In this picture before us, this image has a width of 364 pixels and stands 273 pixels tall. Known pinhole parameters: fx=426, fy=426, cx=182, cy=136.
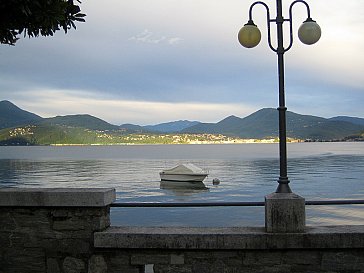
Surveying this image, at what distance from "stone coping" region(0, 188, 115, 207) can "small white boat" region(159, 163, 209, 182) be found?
5645 cm

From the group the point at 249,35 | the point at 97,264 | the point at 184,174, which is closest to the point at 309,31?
the point at 249,35

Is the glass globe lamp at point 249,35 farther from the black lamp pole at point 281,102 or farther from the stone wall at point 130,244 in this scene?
the stone wall at point 130,244

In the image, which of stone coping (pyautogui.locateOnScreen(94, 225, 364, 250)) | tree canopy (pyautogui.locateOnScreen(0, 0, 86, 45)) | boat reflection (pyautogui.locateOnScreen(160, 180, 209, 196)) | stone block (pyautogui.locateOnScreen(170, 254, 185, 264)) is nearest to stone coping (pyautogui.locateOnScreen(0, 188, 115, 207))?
stone coping (pyautogui.locateOnScreen(94, 225, 364, 250))

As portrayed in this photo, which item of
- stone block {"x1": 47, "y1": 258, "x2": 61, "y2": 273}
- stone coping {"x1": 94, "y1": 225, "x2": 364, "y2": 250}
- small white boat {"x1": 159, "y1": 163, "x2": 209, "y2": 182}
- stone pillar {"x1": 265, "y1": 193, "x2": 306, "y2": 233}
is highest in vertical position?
stone pillar {"x1": 265, "y1": 193, "x2": 306, "y2": 233}

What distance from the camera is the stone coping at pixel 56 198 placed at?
5488 millimetres

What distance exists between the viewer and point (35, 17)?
17.0ft

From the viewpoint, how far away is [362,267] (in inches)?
215

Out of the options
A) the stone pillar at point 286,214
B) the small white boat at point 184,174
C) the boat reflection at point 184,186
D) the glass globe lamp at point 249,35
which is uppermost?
the glass globe lamp at point 249,35

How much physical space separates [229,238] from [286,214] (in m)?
0.79

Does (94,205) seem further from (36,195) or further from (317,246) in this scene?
(317,246)

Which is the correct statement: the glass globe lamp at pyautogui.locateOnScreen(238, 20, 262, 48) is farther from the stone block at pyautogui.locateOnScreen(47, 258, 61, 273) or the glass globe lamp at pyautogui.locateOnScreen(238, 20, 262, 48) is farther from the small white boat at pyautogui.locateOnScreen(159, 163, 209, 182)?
the small white boat at pyautogui.locateOnScreen(159, 163, 209, 182)

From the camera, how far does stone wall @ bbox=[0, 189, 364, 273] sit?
214 inches

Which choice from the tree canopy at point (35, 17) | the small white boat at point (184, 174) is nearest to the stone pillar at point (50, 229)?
the tree canopy at point (35, 17)

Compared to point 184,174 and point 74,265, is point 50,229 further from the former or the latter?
point 184,174
